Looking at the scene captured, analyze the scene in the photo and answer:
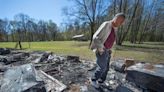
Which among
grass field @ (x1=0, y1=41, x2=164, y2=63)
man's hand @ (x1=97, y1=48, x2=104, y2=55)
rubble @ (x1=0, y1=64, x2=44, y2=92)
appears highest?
man's hand @ (x1=97, y1=48, x2=104, y2=55)

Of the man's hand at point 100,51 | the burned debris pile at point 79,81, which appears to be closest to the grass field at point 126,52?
the burned debris pile at point 79,81

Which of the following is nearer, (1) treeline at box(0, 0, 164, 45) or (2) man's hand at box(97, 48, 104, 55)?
(2) man's hand at box(97, 48, 104, 55)

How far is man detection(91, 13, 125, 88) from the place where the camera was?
4.11 meters

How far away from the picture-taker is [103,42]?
4.18 meters

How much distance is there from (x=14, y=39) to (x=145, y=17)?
136 feet

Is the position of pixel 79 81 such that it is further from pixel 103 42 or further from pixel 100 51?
pixel 103 42

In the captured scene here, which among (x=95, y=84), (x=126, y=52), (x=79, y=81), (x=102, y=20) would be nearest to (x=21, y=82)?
(x=95, y=84)

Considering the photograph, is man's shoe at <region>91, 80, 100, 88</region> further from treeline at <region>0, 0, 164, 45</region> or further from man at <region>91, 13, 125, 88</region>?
treeline at <region>0, 0, 164, 45</region>

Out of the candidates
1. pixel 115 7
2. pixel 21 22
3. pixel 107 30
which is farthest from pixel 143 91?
pixel 21 22

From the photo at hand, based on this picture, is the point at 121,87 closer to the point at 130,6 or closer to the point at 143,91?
the point at 143,91

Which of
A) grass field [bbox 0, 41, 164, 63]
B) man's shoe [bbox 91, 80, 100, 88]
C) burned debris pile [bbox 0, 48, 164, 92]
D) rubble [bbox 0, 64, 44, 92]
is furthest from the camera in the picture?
grass field [bbox 0, 41, 164, 63]

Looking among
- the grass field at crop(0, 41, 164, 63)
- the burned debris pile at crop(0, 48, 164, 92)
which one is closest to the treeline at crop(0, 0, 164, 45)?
the grass field at crop(0, 41, 164, 63)

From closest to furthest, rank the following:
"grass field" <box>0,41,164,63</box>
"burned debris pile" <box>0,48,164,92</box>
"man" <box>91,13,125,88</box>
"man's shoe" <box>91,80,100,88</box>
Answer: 1. "burned debris pile" <box>0,48,164,92</box>
2. "man" <box>91,13,125,88</box>
3. "man's shoe" <box>91,80,100,88</box>
4. "grass field" <box>0,41,164,63</box>

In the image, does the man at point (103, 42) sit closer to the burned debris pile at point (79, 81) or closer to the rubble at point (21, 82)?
the burned debris pile at point (79, 81)
